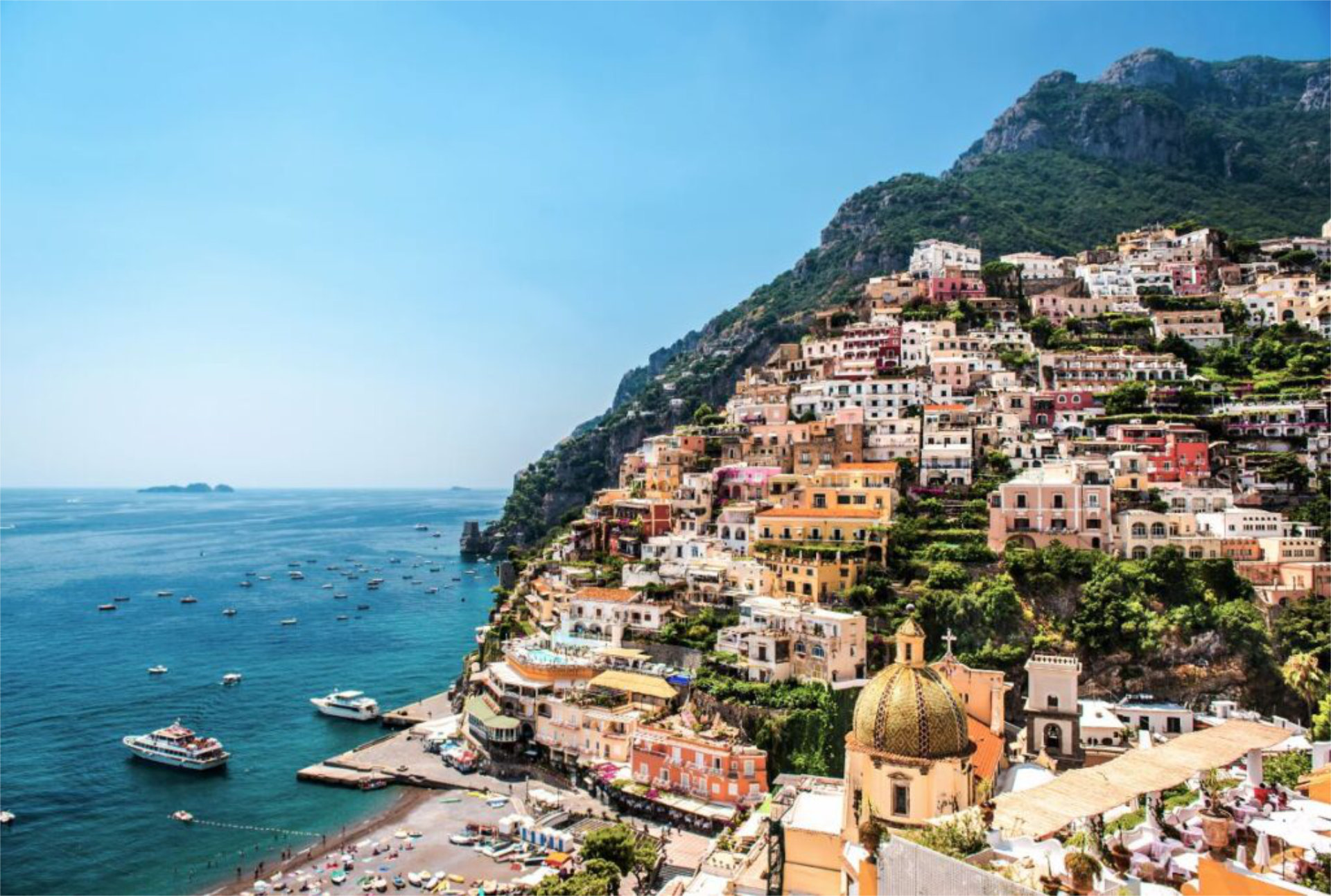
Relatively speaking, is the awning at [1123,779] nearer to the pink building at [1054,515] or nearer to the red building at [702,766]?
the pink building at [1054,515]

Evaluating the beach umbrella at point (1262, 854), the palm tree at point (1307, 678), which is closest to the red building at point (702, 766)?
the palm tree at point (1307, 678)

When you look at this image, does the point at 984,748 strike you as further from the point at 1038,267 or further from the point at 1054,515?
the point at 1038,267

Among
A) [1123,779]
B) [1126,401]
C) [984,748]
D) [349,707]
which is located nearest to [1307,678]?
[1123,779]

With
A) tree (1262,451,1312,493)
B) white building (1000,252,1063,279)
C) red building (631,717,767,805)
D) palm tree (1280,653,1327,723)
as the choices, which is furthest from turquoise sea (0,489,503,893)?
white building (1000,252,1063,279)

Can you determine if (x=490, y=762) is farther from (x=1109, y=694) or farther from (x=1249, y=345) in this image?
(x=1249, y=345)

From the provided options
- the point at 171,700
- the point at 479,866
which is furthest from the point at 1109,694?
the point at 171,700

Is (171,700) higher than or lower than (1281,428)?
lower
